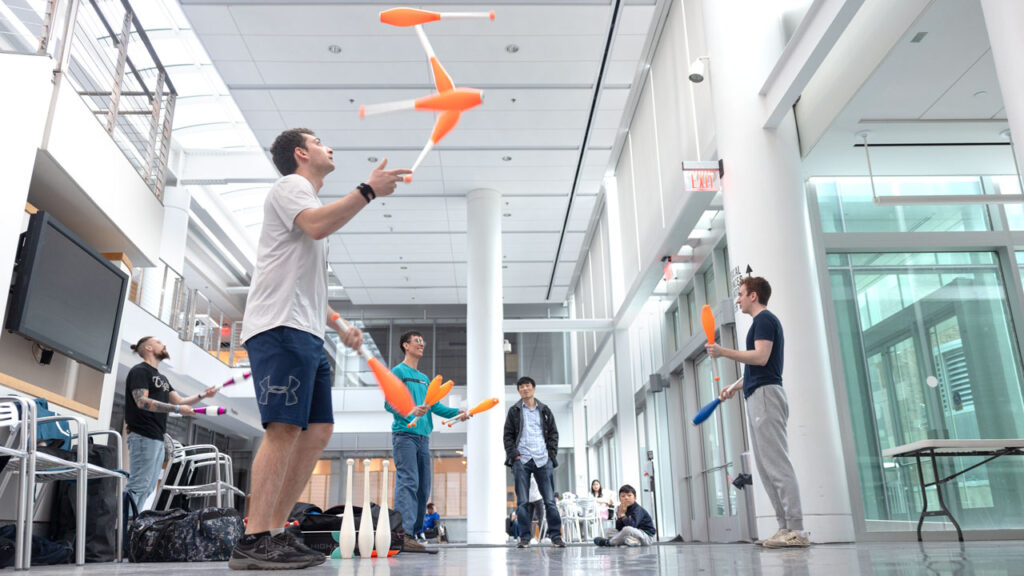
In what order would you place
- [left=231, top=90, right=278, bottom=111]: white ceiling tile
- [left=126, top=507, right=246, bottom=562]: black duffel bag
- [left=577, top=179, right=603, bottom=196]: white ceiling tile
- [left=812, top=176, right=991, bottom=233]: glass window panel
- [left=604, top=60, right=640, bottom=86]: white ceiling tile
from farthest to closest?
[left=577, top=179, right=603, bottom=196]: white ceiling tile → [left=231, top=90, right=278, bottom=111]: white ceiling tile → [left=604, top=60, right=640, bottom=86]: white ceiling tile → [left=812, top=176, right=991, bottom=233]: glass window panel → [left=126, top=507, right=246, bottom=562]: black duffel bag

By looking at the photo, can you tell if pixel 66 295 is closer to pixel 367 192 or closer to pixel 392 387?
pixel 367 192

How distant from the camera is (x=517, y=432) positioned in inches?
267

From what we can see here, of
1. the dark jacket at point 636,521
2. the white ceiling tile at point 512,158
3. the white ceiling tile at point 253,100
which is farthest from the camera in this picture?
the white ceiling tile at point 512,158

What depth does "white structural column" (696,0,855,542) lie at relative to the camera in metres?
5.05

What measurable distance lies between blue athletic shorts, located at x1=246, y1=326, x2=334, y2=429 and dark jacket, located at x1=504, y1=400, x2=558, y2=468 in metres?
4.12

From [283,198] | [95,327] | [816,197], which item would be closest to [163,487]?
[95,327]

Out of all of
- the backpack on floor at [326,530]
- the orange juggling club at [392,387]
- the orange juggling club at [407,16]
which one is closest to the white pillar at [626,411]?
the backpack on floor at [326,530]

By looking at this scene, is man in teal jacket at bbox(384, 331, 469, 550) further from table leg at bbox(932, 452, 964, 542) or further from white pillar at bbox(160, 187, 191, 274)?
white pillar at bbox(160, 187, 191, 274)

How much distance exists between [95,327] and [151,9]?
577 centimetres

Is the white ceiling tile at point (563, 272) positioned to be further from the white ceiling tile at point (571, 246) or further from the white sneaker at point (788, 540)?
the white sneaker at point (788, 540)

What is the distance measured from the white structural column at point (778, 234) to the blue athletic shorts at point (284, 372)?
3626 millimetres

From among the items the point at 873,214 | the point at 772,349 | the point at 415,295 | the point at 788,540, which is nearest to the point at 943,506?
the point at 788,540

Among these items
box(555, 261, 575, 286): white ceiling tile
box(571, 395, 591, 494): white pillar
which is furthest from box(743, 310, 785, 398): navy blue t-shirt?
box(571, 395, 591, 494): white pillar

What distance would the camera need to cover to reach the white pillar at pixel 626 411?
1230 centimetres
